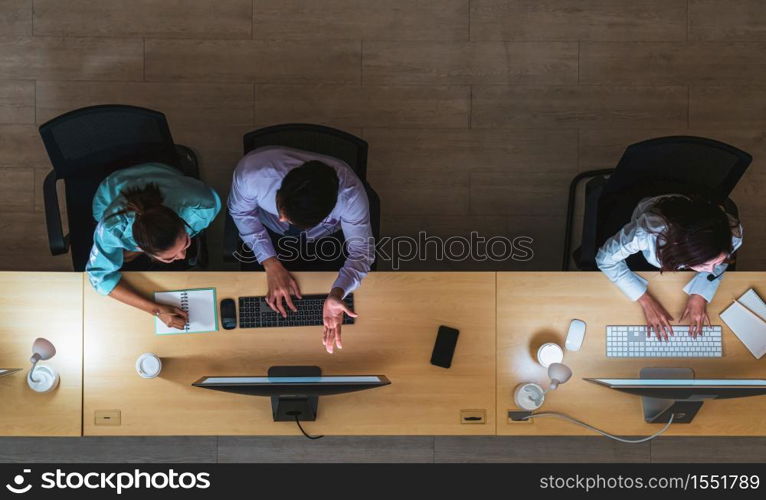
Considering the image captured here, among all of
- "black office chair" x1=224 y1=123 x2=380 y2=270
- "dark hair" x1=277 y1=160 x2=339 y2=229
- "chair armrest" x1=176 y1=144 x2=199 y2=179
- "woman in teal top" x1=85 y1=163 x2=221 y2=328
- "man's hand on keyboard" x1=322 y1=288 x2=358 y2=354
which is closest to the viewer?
"dark hair" x1=277 y1=160 x2=339 y2=229

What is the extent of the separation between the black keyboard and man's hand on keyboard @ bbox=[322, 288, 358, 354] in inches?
1.3

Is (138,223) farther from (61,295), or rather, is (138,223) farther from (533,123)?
(533,123)

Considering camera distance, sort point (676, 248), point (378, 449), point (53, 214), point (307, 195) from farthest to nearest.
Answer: point (378, 449) → point (53, 214) → point (676, 248) → point (307, 195)

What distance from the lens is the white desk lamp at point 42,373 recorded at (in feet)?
6.18

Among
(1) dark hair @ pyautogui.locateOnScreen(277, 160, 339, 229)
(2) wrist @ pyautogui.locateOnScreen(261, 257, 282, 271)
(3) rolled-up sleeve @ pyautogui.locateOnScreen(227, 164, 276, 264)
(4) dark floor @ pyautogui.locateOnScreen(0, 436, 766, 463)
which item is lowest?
(4) dark floor @ pyautogui.locateOnScreen(0, 436, 766, 463)

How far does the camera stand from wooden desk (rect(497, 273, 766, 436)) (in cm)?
197

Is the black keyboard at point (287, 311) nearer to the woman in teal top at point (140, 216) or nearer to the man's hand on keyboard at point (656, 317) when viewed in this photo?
the woman in teal top at point (140, 216)

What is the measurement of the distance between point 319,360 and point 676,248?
A: 1264 millimetres

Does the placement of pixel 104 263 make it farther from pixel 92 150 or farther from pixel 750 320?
pixel 750 320

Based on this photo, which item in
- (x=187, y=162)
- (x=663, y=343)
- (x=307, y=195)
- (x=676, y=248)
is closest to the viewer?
(x=307, y=195)

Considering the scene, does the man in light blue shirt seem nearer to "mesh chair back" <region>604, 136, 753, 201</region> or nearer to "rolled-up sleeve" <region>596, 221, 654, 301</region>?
"rolled-up sleeve" <region>596, 221, 654, 301</region>

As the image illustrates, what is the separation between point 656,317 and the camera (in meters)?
1.95

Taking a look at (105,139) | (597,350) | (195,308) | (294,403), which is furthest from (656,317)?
(105,139)

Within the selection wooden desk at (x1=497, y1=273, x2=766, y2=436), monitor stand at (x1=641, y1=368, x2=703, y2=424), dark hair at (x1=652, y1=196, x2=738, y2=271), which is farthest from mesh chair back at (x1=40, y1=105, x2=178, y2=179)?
monitor stand at (x1=641, y1=368, x2=703, y2=424)
